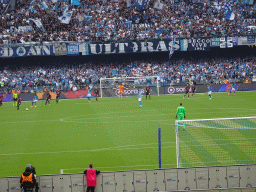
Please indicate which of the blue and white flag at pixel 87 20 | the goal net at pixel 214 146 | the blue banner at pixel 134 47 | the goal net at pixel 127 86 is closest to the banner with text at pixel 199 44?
the blue banner at pixel 134 47

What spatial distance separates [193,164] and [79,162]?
560cm

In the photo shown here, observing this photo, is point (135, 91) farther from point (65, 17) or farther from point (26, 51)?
point (26, 51)

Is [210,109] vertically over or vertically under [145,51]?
under

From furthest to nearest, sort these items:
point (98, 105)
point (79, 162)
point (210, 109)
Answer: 1. point (98, 105)
2. point (210, 109)
3. point (79, 162)

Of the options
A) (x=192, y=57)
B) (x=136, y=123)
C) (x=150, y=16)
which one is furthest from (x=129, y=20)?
(x=136, y=123)

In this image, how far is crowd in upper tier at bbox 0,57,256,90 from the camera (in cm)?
5559

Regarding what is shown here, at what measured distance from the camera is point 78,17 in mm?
61344

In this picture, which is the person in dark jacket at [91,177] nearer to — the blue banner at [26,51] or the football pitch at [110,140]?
the football pitch at [110,140]

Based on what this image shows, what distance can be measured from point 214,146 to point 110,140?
22.1 ft

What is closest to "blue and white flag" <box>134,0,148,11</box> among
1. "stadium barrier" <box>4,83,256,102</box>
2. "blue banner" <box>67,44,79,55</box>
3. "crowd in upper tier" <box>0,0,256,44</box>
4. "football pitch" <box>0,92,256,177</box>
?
"crowd in upper tier" <box>0,0,256,44</box>

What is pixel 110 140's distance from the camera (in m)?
22.8

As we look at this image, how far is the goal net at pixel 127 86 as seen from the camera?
164 feet

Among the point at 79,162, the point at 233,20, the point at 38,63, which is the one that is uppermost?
the point at 233,20

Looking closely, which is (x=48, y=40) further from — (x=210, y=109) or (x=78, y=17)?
(x=210, y=109)
